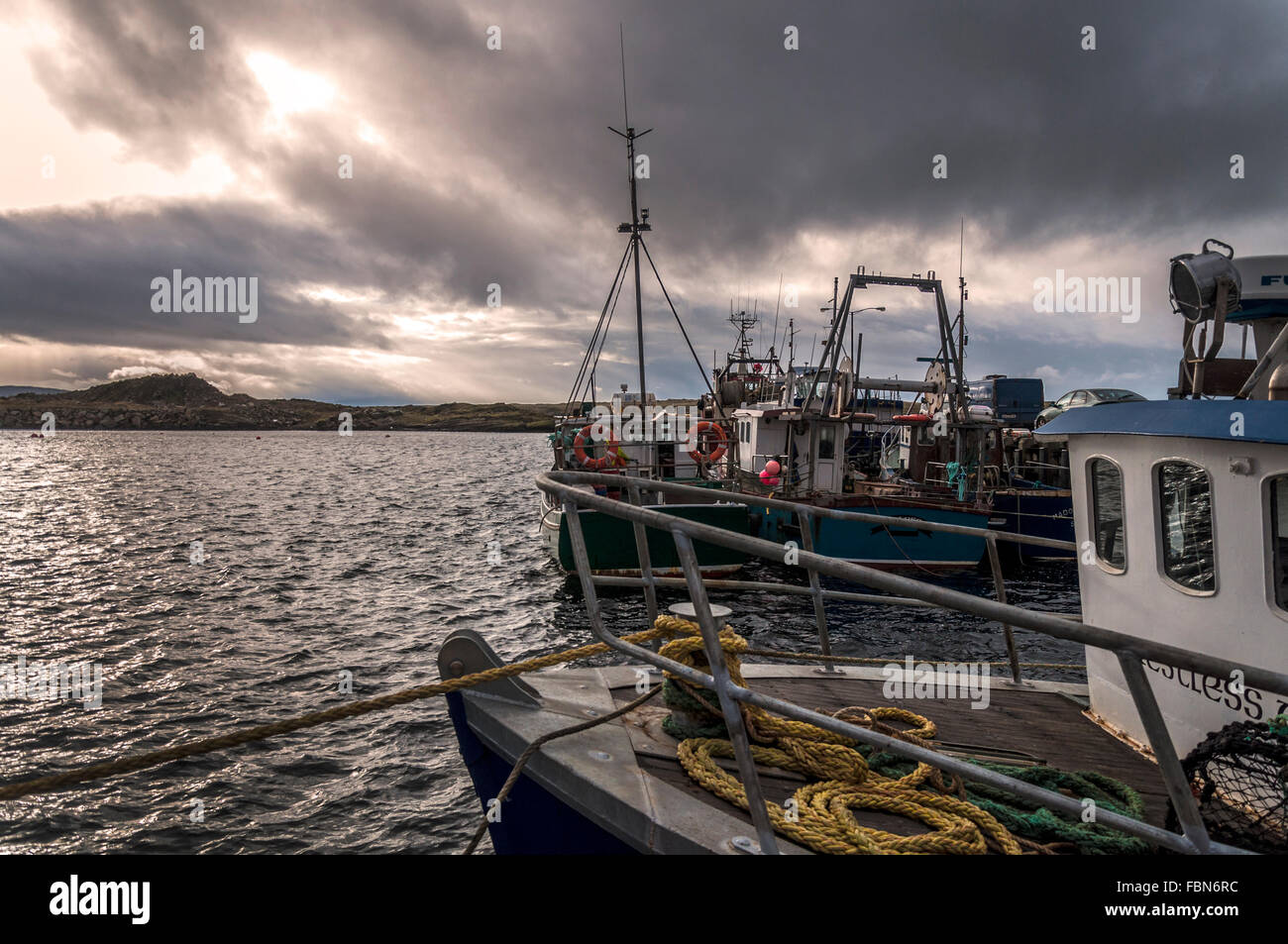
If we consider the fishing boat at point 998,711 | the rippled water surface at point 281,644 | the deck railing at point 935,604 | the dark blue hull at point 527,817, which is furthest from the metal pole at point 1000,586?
the rippled water surface at point 281,644

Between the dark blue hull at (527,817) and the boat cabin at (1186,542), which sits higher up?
the boat cabin at (1186,542)

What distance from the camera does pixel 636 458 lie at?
2333 centimetres

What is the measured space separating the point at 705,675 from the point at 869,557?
18117 millimetres

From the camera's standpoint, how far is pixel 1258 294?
5023mm

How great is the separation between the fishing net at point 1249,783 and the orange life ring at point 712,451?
18.4 metres

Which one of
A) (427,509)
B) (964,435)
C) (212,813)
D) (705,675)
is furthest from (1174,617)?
(427,509)

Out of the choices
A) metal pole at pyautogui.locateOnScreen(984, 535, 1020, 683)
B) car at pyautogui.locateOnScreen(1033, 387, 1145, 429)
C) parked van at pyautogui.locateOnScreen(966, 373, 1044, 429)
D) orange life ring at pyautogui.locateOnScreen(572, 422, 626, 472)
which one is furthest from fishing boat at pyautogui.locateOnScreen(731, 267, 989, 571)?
parked van at pyautogui.locateOnScreen(966, 373, 1044, 429)

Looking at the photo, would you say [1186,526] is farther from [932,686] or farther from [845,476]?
[845,476]

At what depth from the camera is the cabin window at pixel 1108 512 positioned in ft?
15.0

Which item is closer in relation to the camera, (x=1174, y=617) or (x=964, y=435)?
(x=1174, y=617)

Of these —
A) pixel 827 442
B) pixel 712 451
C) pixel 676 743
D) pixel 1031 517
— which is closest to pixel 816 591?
pixel 676 743

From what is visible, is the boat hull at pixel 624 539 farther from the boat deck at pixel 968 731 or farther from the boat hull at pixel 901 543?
the boat deck at pixel 968 731

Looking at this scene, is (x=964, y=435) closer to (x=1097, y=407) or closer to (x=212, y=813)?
(x=1097, y=407)
